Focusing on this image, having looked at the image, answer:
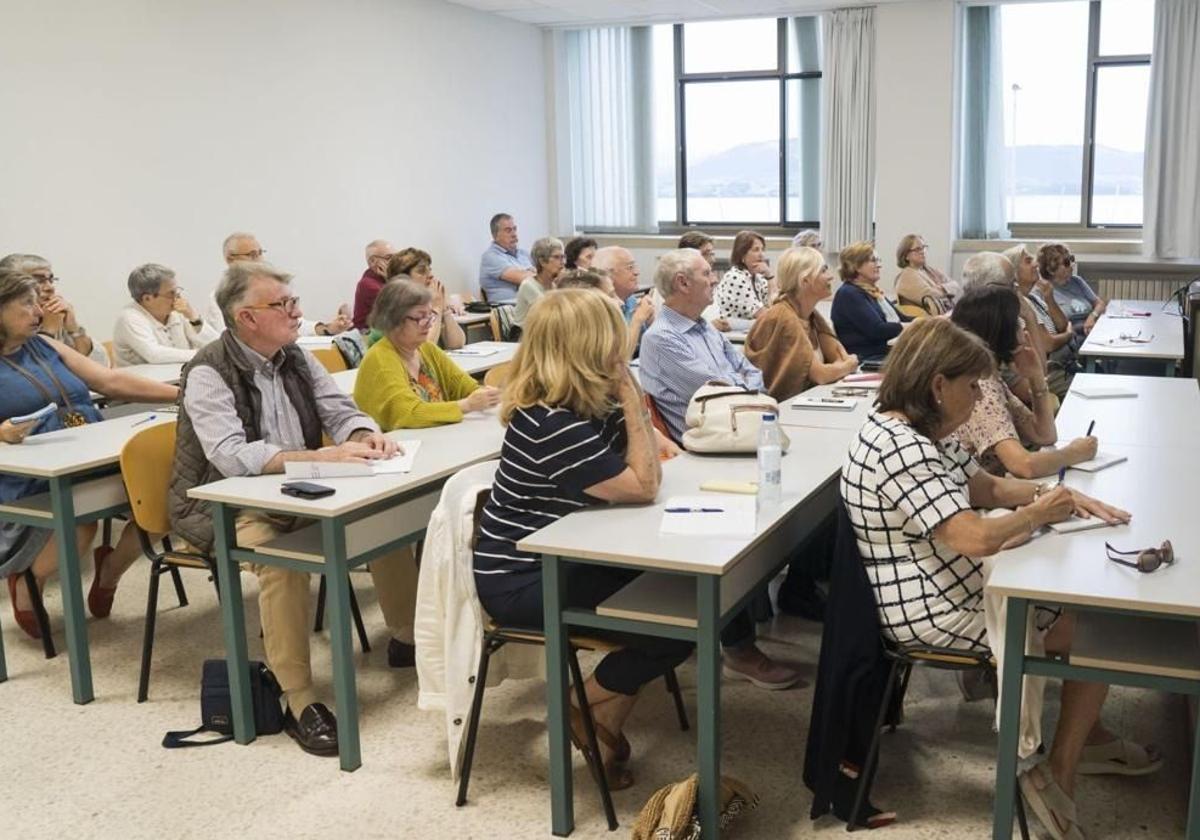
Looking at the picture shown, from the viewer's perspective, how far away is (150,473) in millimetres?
3453

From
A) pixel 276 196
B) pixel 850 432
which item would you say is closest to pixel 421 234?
pixel 276 196

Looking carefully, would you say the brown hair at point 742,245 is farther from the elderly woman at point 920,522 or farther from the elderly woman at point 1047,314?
the elderly woman at point 920,522

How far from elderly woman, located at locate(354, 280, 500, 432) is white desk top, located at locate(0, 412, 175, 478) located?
729 millimetres

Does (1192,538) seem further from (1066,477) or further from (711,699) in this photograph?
(711,699)

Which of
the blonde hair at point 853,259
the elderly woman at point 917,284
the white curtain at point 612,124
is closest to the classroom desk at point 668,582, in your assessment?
the blonde hair at point 853,259

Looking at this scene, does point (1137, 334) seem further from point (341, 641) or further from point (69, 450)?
point (69, 450)

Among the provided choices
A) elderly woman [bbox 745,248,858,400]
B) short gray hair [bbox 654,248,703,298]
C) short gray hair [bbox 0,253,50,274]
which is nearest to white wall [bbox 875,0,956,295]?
elderly woman [bbox 745,248,858,400]

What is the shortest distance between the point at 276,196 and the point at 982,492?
6075mm

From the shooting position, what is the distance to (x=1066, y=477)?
3.14 meters

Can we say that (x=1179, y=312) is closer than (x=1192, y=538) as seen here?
No

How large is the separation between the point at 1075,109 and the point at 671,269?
7.10 metres

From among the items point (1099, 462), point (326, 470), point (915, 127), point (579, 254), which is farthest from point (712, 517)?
point (915, 127)

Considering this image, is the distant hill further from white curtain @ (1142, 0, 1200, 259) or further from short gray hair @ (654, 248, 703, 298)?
short gray hair @ (654, 248, 703, 298)

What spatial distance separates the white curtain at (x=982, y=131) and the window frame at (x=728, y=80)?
1.32m
